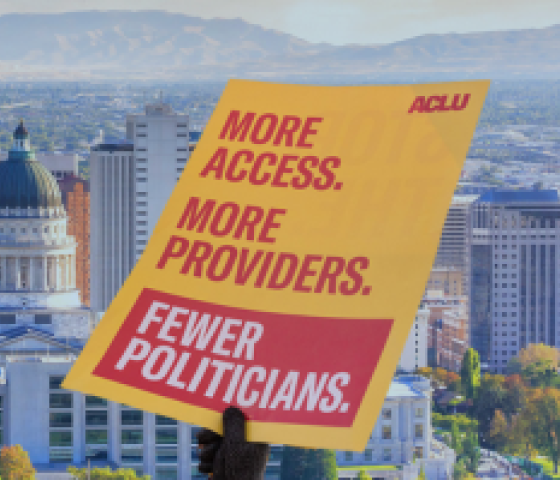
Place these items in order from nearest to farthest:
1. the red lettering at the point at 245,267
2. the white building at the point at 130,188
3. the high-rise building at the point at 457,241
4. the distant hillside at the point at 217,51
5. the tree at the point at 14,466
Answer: the red lettering at the point at 245,267 → the tree at the point at 14,466 → the white building at the point at 130,188 → the high-rise building at the point at 457,241 → the distant hillside at the point at 217,51

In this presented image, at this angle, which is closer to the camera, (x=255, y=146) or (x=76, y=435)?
(x=255, y=146)

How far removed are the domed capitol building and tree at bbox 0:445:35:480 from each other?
1281 centimetres

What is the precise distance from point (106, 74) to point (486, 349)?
5028 centimetres

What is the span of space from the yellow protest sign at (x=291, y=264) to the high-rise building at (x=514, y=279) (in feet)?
270

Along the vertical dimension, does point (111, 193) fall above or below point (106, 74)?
below

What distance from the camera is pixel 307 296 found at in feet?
10.6

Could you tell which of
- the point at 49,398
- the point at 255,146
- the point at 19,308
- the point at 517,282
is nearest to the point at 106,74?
the point at 517,282

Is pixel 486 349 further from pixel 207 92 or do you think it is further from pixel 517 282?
pixel 207 92

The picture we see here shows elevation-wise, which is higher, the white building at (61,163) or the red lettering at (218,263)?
the white building at (61,163)

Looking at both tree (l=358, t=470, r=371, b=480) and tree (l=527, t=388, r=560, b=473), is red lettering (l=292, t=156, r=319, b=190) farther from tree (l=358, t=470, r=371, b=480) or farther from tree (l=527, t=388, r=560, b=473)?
tree (l=527, t=388, r=560, b=473)

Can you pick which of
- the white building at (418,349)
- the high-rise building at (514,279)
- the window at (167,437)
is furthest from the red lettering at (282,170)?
the high-rise building at (514,279)

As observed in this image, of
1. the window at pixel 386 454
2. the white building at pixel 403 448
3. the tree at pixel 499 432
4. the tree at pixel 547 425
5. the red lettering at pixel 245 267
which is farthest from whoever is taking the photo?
the tree at pixel 499 432

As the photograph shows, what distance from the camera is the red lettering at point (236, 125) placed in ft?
11.1

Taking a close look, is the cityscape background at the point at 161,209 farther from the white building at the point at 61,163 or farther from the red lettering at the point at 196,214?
the red lettering at the point at 196,214
